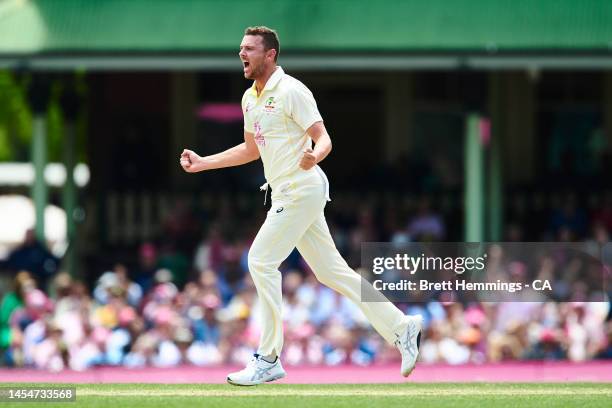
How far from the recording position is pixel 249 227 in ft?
59.0

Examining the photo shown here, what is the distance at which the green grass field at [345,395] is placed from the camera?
27.4 ft

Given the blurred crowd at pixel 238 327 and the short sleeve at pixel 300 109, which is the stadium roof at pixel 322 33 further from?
the short sleeve at pixel 300 109

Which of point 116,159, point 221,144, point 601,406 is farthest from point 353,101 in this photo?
point 601,406

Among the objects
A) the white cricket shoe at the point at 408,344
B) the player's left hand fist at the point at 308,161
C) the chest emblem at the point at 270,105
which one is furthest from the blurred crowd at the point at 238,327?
the player's left hand fist at the point at 308,161

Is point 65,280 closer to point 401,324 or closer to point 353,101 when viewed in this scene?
point 353,101

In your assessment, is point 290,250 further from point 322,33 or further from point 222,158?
point 322,33

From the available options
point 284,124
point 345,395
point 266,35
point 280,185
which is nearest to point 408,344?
point 345,395

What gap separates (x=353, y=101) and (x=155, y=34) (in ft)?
14.8

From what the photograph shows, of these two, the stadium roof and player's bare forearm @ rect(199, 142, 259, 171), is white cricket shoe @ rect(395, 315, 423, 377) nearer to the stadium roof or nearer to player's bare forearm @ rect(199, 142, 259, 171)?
player's bare forearm @ rect(199, 142, 259, 171)

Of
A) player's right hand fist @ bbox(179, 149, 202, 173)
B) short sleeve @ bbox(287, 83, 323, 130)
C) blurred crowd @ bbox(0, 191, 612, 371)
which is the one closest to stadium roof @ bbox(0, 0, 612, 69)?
blurred crowd @ bbox(0, 191, 612, 371)

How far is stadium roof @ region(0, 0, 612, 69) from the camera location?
51.1 feet

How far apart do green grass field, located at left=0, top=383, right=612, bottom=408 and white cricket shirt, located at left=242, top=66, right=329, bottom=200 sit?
1.24 m

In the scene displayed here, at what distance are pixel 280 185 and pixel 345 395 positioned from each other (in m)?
1.29

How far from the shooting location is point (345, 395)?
884 centimetres
